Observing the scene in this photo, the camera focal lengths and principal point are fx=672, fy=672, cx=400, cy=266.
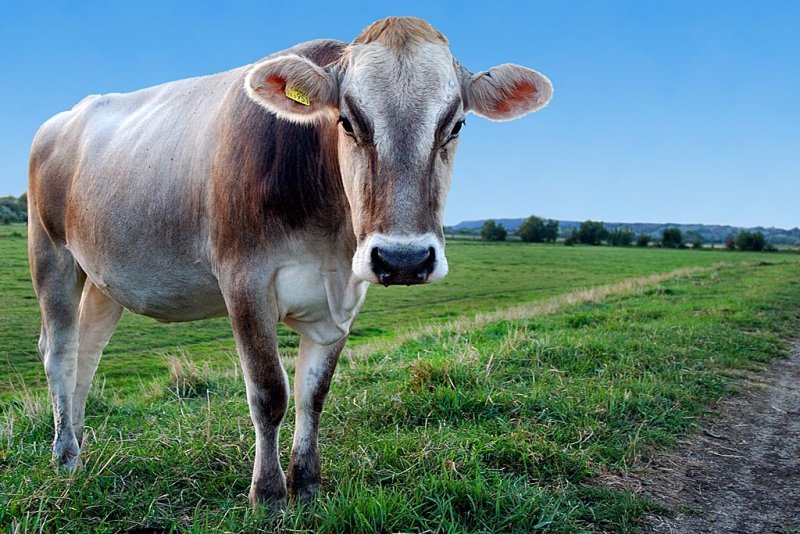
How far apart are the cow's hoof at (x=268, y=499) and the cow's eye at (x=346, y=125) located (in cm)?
215

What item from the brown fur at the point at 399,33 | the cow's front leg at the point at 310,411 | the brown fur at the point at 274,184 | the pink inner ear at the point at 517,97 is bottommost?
the cow's front leg at the point at 310,411

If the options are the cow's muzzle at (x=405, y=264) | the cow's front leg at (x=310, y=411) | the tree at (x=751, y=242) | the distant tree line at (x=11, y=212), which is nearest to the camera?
the cow's muzzle at (x=405, y=264)

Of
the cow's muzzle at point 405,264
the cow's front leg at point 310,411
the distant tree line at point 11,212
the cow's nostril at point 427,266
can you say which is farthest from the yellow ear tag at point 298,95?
the distant tree line at point 11,212

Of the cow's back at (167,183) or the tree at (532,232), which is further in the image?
the tree at (532,232)

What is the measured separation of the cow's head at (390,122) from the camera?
305 cm

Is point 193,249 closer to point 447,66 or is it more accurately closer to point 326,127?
point 326,127

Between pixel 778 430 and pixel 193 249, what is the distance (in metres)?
5.57

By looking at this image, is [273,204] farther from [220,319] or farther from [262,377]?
[220,319]

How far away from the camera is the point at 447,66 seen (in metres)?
3.36

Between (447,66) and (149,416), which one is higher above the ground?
(447,66)

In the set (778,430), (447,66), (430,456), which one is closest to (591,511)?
(430,456)

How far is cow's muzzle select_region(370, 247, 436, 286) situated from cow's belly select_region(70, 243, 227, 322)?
65.3 inches

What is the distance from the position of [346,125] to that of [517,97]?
114 cm

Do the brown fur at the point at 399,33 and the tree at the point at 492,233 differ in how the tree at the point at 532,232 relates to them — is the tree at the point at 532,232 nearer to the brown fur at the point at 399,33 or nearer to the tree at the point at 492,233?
the tree at the point at 492,233
